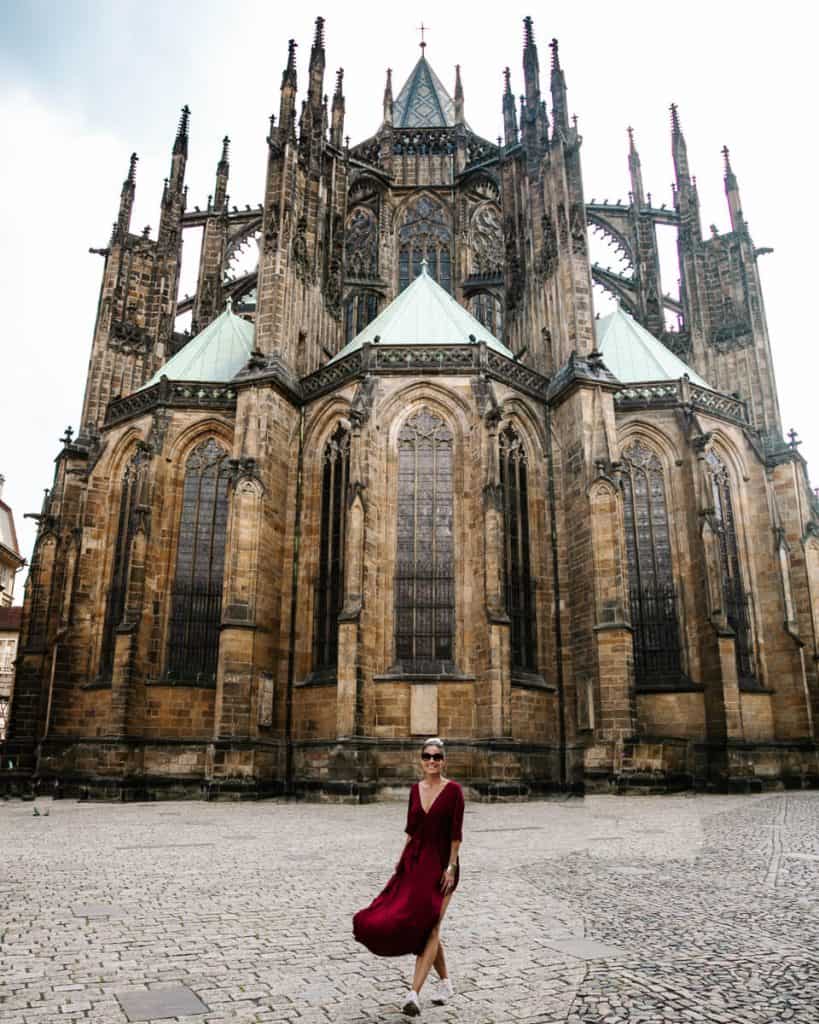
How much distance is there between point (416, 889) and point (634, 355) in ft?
80.5

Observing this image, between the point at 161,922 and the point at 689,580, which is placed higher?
the point at 689,580

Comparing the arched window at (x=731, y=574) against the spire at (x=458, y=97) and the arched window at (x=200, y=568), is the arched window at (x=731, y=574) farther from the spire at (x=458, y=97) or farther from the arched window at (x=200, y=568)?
the spire at (x=458, y=97)

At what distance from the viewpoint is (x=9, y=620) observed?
52.4m

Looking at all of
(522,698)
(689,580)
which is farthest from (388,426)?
(689,580)

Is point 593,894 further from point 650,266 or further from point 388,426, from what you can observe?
point 650,266

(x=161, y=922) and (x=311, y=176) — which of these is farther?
(x=311, y=176)

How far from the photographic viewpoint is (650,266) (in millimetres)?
31016

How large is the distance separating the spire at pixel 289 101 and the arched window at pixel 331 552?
10.5 meters

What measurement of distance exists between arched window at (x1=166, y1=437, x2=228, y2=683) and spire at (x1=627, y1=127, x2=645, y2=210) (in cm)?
1986

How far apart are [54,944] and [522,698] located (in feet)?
52.1

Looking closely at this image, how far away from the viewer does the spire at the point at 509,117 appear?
3033 centimetres

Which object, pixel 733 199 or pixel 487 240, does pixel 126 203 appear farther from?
pixel 733 199

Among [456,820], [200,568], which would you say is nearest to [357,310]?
[200,568]

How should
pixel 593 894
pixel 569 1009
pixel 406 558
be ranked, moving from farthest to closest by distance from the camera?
pixel 406 558 → pixel 593 894 → pixel 569 1009
